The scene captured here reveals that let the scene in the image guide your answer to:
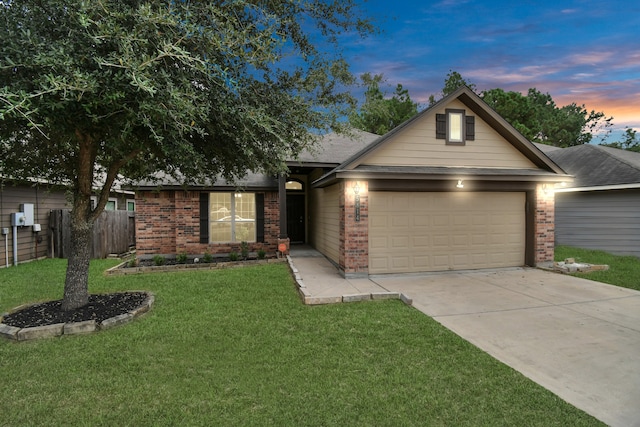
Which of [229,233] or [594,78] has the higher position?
[594,78]

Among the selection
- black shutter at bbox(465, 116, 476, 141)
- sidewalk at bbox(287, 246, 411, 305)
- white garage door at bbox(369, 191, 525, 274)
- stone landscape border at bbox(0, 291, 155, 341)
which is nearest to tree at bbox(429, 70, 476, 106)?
black shutter at bbox(465, 116, 476, 141)

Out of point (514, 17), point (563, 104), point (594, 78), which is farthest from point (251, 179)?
point (563, 104)

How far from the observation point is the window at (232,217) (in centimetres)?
1111

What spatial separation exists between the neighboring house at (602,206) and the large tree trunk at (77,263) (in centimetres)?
1481

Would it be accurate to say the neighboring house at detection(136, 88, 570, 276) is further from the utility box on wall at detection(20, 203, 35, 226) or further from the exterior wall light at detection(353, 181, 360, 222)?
the utility box on wall at detection(20, 203, 35, 226)

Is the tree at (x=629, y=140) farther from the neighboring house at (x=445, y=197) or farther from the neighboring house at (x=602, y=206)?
the neighboring house at (x=445, y=197)

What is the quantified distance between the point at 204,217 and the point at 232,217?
3.07 feet

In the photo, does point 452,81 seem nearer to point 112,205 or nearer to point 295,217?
point 295,217

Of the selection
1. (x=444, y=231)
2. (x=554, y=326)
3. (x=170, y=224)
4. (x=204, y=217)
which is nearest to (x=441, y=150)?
(x=444, y=231)

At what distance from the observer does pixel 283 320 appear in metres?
5.00

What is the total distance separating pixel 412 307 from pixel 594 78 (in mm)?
14848

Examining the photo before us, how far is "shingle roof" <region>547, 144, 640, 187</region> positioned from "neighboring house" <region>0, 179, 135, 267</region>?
56.5 ft

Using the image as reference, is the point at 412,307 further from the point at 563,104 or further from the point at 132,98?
the point at 563,104

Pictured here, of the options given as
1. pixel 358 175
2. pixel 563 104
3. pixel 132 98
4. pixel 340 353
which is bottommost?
pixel 340 353
